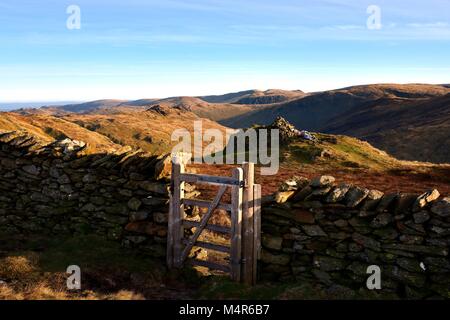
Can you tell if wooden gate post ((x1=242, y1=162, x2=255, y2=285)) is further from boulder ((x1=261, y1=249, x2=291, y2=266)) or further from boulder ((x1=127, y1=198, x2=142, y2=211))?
boulder ((x1=127, y1=198, x2=142, y2=211))

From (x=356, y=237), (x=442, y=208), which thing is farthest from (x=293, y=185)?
(x=442, y=208)

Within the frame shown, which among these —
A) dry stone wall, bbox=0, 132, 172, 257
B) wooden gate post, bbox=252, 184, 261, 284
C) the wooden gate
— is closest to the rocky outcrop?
wooden gate post, bbox=252, 184, 261, 284

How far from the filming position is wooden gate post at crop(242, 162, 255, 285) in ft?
35.1

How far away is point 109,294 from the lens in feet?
30.8

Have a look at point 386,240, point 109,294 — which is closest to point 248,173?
point 386,240

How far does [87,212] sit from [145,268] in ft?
9.57

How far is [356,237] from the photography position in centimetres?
995

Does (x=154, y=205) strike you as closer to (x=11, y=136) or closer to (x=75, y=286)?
(x=75, y=286)

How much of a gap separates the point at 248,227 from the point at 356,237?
2.64 m

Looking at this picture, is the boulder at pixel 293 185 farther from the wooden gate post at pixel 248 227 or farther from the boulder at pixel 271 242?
the boulder at pixel 271 242

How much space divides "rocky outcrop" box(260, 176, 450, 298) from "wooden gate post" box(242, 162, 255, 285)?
38 centimetres

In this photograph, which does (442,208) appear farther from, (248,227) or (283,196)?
(248,227)

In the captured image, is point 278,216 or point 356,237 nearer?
point 356,237

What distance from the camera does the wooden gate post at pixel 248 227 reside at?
1070cm
